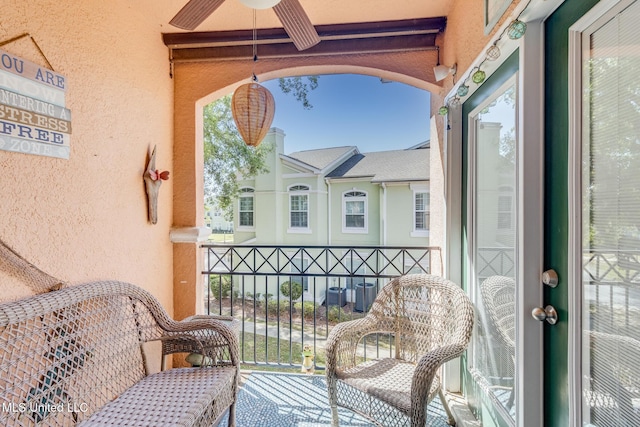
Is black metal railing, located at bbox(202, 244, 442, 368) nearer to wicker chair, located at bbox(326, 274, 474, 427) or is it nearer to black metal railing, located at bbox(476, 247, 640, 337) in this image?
wicker chair, located at bbox(326, 274, 474, 427)

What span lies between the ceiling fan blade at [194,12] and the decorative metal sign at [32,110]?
0.70m

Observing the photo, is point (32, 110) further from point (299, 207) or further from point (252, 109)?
point (299, 207)

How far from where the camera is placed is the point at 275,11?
4.65ft

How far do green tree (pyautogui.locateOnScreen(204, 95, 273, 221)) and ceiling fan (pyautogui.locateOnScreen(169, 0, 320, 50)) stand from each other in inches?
88.3

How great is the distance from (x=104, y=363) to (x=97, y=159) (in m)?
1.17

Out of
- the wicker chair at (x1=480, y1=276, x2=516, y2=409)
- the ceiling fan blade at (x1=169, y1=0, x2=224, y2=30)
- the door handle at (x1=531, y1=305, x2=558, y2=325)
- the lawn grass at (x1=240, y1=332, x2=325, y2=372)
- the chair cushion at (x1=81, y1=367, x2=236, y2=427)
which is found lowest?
the lawn grass at (x1=240, y1=332, x2=325, y2=372)

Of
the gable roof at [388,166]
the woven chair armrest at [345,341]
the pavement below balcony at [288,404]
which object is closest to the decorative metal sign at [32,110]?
the woven chair armrest at [345,341]

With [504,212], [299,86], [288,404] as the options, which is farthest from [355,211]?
[504,212]

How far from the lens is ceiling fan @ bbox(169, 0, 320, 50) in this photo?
4.53ft

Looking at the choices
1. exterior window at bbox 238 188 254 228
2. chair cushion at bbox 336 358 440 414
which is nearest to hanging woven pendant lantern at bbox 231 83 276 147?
chair cushion at bbox 336 358 440 414

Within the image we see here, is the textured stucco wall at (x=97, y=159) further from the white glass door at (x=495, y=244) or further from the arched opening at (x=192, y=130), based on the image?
the white glass door at (x=495, y=244)

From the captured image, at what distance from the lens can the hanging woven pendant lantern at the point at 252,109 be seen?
6.14 feet

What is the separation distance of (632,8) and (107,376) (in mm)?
2510

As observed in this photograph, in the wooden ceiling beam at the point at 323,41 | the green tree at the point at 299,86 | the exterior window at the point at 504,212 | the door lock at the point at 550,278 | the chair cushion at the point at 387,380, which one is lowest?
the chair cushion at the point at 387,380
